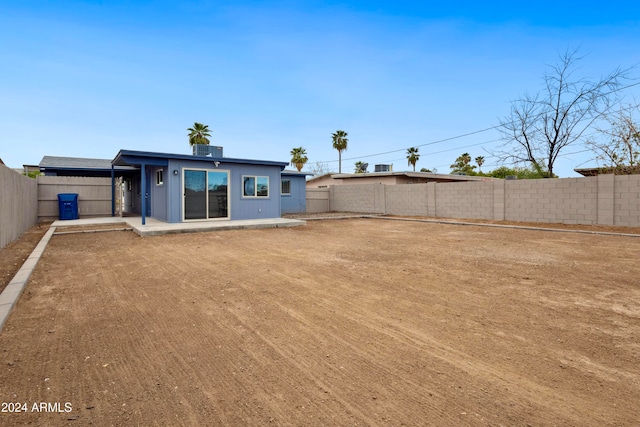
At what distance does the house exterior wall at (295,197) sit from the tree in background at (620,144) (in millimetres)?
16083

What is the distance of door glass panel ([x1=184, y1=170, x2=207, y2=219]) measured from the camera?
1255cm

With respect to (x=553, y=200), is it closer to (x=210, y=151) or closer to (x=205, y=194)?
(x=205, y=194)

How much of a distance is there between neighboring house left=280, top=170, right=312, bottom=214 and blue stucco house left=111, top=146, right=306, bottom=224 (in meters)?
7.50

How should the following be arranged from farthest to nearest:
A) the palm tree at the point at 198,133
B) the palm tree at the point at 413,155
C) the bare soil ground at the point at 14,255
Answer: the palm tree at the point at 413,155
the palm tree at the point at 198,133
the bare soil ground at the point at 14,255

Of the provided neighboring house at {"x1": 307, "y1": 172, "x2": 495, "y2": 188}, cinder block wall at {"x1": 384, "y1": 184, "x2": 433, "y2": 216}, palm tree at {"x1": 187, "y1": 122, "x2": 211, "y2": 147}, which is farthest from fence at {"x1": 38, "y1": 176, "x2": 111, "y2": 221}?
palm tree at {"x1": 187, "y1": 122, "x2": 211, "y2": 147}

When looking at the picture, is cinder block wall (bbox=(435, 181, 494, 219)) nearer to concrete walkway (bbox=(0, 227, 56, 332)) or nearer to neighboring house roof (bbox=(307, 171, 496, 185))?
neighboring house roof (bbox=(307, 171, 496, 185))

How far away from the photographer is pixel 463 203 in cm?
1686

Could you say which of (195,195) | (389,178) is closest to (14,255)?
(195,195)

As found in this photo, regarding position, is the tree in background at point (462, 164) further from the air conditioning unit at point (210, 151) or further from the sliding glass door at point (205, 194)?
the sliding glass door at point (205, 194)

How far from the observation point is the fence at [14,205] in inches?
291

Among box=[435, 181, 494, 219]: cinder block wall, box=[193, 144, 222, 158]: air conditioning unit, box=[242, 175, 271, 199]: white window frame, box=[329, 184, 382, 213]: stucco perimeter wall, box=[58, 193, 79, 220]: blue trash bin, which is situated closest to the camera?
box=[193, 144, 222, 158]: air conditioning unit

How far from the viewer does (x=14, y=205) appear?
8.88 m

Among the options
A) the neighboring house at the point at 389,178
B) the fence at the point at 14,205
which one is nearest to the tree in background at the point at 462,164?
the neighboring house at the point at 389,178

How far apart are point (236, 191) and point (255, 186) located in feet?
2.94
